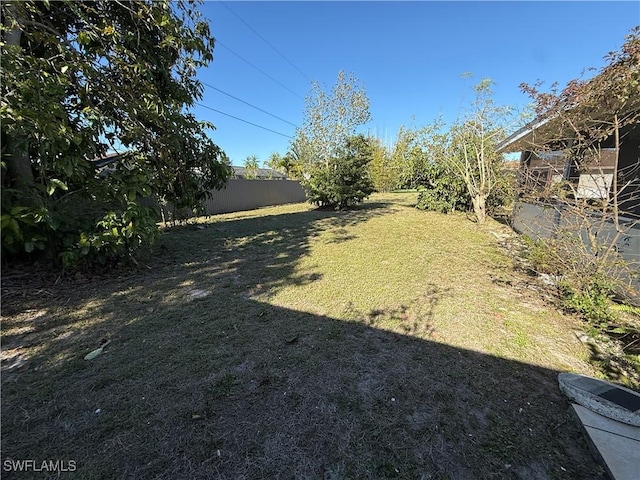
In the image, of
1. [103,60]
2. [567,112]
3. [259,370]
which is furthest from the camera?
[103,60]

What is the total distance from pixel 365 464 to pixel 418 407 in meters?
0.54

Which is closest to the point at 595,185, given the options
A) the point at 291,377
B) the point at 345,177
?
the point at 291,377

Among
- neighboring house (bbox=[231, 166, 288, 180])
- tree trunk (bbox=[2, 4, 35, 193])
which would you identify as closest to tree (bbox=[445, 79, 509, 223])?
tree trunk (bbox=[2, 4, 35, 193])

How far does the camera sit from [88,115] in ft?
11.5

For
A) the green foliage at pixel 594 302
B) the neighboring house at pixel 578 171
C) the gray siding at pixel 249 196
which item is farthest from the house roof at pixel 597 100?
the gray siding at pixel 249 196

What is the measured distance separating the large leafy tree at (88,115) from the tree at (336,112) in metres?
11.7

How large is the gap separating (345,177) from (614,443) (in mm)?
10642

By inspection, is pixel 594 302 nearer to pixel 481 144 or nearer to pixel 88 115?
pixel 88 115

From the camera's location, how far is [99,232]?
368cm

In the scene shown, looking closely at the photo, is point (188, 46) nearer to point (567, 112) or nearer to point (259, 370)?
point (259, 370)

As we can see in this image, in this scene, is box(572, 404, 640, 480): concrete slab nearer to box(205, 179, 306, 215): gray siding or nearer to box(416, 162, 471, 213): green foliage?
box(416, 162, 471, 213): green foliage

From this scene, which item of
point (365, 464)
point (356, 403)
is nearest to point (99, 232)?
point (356, 403)

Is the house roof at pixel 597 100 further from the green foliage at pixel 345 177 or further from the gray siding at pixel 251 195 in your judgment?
the gray siding at pixel 251 195

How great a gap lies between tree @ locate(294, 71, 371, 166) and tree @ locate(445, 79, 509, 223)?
7469 millimetres
